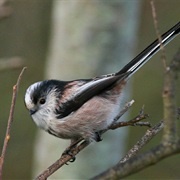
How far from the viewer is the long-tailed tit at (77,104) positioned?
402cm

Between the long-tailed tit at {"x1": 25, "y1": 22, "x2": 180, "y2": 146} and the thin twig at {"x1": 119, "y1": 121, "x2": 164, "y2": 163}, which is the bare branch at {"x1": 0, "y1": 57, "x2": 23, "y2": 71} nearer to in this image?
the long-tailed tit at {"x1": 25, "y1": 22, "x2": 180, "y2": 146}

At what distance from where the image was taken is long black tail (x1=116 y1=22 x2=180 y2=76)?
364 centimetres

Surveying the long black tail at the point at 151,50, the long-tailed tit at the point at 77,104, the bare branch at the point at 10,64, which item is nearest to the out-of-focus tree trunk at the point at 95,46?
the bare branch at the point at 10,64

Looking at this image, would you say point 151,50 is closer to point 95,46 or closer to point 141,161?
point 141,161

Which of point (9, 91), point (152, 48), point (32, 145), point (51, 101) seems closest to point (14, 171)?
point (32, 145)

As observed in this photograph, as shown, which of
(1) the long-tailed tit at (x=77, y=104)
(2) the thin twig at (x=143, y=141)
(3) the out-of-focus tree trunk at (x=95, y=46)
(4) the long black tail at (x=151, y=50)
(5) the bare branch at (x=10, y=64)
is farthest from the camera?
(3) the out-of-focus tree trunk at (x=95, y=46)

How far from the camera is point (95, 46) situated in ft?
20.2

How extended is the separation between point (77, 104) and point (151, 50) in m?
0.63

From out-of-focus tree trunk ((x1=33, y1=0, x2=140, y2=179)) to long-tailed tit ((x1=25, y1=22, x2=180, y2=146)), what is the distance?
1901mm

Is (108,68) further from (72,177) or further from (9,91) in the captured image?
(9,91)

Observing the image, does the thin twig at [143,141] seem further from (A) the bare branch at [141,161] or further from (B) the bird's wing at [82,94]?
(B) the bird's wing at [82,94]

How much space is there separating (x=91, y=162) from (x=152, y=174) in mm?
1785

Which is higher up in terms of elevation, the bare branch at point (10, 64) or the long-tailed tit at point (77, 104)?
the bare branch at point (10, 64)

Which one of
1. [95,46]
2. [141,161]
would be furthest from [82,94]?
[95,46]
